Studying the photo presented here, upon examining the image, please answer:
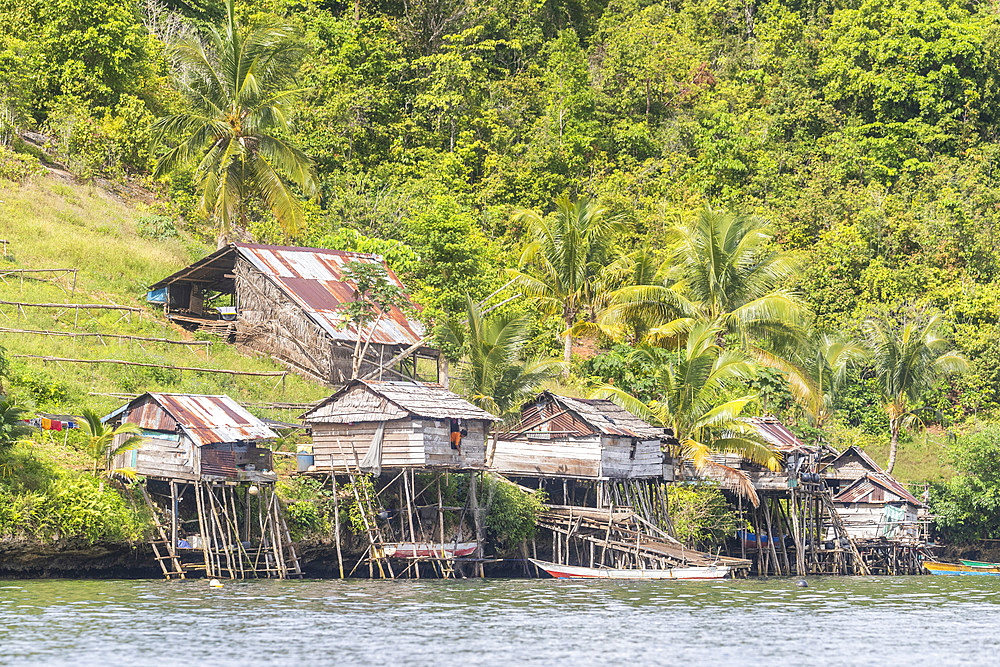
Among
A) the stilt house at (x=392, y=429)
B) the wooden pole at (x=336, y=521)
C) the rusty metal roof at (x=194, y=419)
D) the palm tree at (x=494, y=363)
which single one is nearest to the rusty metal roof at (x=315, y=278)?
the palm tree at (x=494, y=363)

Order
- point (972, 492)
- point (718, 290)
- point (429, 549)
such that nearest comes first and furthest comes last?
point (429, 549)
point (718, 290)
point (972, 492)

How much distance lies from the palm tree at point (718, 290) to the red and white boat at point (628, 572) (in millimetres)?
10280

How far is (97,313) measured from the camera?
146 ft

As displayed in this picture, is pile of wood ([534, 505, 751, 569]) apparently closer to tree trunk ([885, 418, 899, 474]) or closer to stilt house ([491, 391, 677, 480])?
stilt house ([491, 391, 677, 480])

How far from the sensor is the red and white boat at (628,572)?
37688 mm

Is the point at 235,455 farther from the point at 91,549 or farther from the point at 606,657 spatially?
the point at 606,657

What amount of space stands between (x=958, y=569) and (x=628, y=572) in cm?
1894

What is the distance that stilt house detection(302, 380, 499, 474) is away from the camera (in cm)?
3497

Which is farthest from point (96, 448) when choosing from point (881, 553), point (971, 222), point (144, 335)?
point (971, 222)

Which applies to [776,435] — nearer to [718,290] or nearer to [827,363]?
[718,290]

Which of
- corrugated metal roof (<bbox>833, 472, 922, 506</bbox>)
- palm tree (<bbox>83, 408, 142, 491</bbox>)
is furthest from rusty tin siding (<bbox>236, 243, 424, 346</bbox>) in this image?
corrugated metal roof (<bbox>833, 472, 922, 506</bbox>)

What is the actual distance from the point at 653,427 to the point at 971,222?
88.6 ft

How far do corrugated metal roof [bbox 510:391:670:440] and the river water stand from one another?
5.92 meters

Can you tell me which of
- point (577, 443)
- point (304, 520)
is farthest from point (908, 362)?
point (304, 520)
